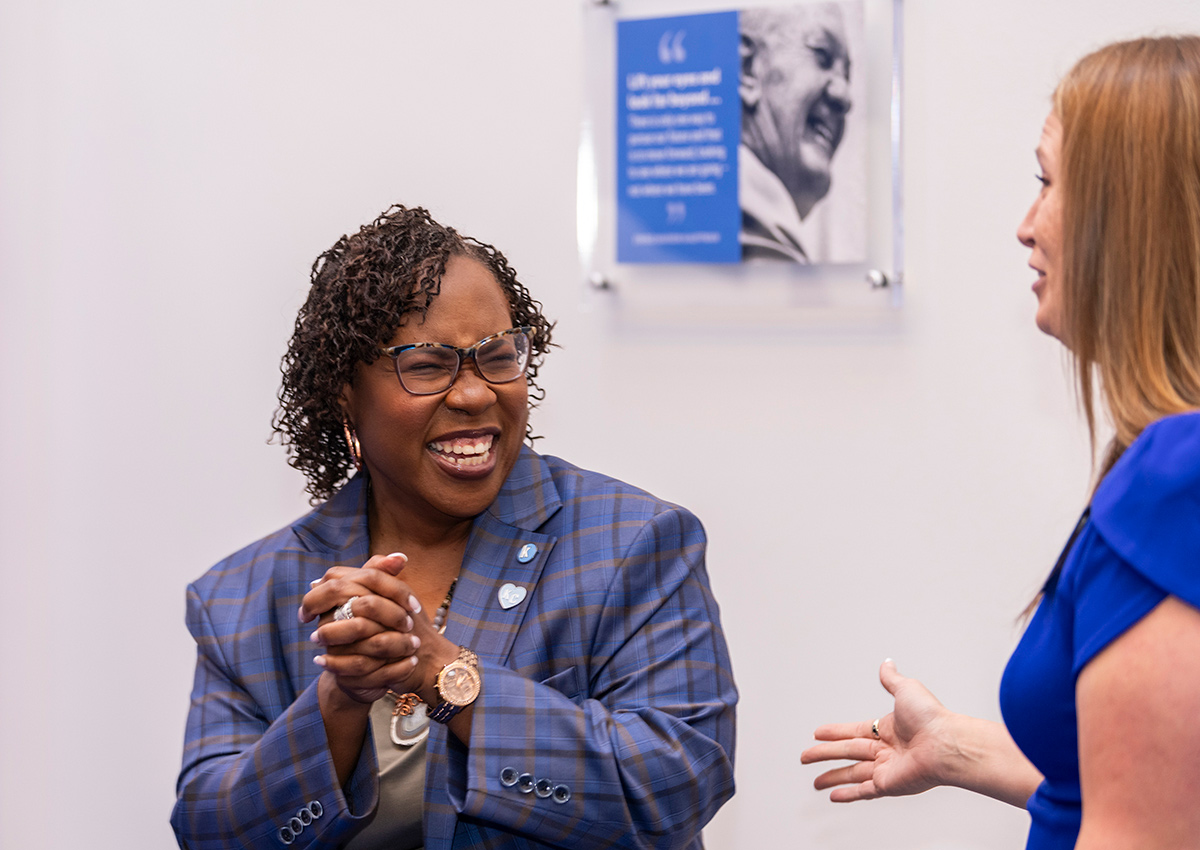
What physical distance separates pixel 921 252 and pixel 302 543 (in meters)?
1.39

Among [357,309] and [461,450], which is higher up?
[357,309]

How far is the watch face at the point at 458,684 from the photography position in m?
1.61

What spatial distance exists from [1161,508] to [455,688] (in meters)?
0.95

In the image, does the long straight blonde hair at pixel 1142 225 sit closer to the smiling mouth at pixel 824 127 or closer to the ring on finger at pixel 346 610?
the ring on finger at pixel 346 610

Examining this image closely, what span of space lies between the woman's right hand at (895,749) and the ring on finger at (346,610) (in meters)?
0.68

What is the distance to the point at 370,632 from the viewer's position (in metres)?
1.53

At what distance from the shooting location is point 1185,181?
1.06 metres

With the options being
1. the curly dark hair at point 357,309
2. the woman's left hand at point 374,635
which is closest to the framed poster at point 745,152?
the curly dark hair at point 357,309

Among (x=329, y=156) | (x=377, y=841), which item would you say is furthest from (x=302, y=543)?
(x=329, y=156)

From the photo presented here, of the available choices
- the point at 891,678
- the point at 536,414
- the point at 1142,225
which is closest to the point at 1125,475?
the point at 1142,225

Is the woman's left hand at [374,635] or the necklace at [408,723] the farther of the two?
the necklace at [408,723]

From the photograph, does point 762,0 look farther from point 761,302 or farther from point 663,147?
point 761,302

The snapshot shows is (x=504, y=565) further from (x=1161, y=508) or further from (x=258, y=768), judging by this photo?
(x=1161, y=508)

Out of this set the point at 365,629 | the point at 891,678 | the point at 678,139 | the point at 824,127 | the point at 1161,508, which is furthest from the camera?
the point at 678,139
